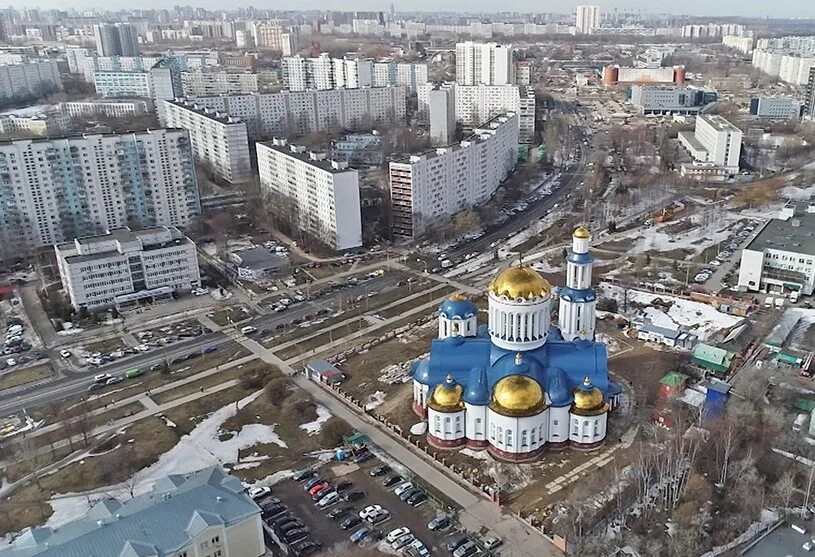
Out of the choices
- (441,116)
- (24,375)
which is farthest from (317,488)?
(441,116)

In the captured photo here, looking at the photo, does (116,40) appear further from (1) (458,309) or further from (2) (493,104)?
(1) (458,309)

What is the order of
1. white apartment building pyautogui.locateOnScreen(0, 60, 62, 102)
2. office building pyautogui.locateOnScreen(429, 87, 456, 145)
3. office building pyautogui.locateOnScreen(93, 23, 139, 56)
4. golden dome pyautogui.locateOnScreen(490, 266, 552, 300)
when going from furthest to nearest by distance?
1. office building pyautogui.locateOnScreen(93, 23, 139, 56)
2. white apartment building pyautogui.locateOnScreen(0, 60, 62, 102)
3. office building pyautogui.locateOnScreen(429, 87, 456, 145)
4. golden dome pyautogui.locateOnScreen(490, 266, 552, 300)

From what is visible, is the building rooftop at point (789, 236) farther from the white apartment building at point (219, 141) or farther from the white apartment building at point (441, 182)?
the white apartment building at point (219, 141)

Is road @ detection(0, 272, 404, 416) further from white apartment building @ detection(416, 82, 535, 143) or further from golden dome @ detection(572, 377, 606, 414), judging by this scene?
white apartment building @ detection(416, 82, 535, 143)

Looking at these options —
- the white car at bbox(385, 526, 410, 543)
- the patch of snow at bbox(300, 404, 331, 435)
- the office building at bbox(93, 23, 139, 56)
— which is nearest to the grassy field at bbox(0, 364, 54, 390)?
the patch of snow at bbox(300, 404, 331, 435)

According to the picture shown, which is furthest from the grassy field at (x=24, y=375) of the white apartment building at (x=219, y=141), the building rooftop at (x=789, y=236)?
the building rooftop at (x=789, y=236)

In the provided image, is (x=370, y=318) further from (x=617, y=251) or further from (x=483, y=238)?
(x=617, y=251)
